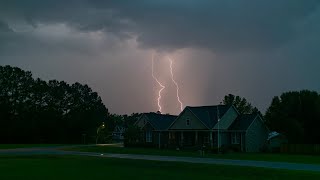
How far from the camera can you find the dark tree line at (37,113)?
11138 centimetres

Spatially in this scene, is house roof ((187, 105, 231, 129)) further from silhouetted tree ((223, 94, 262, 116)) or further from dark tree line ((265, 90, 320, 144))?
silhouetted tree ((223, 94, 262, 116))

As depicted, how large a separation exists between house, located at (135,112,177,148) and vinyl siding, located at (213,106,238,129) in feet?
36.2

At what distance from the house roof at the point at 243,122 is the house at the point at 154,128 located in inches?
482

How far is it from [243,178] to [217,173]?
11.1ft

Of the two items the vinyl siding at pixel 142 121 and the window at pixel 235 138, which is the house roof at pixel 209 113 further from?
the vinyl siding at pixel 142 121

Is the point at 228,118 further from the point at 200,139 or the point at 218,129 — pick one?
the point at 200,139

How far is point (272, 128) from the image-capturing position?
79.9 m

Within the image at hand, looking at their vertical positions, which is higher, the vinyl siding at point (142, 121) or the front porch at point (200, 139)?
the vinyl siding at point (142, 121)

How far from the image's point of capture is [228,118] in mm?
72938

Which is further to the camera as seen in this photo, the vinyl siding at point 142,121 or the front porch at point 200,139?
the vinyl siding at point 142,121

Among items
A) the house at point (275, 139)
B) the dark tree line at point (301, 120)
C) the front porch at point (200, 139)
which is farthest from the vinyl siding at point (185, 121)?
the dark tree line at point (301, 120)

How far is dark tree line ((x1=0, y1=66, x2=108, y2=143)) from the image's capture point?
11138cm

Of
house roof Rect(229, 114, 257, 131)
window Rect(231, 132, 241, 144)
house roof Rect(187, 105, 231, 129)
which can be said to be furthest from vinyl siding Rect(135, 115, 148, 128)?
window Rect(231, 132, 241, 144)

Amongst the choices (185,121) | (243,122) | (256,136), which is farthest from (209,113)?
(256,136)
